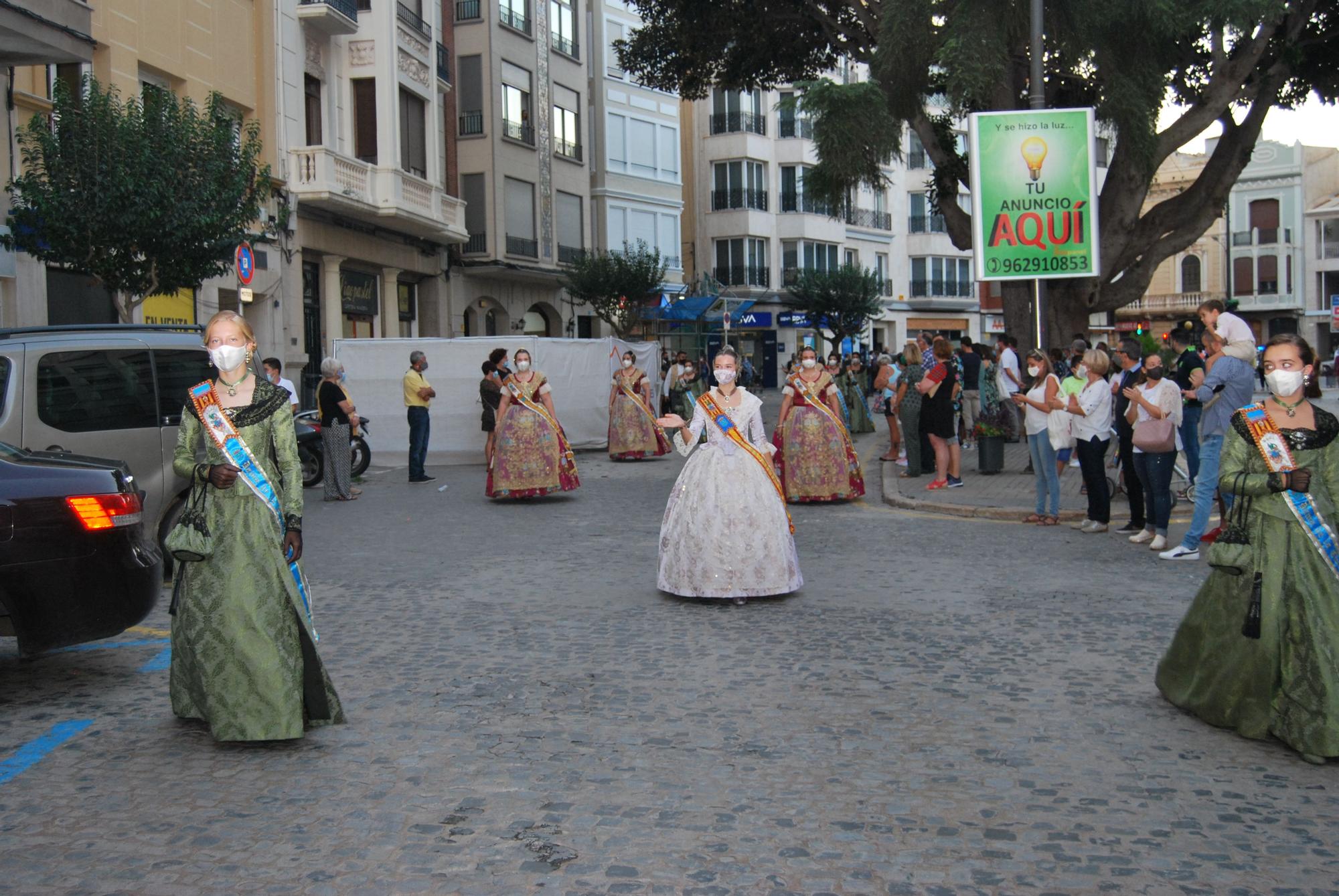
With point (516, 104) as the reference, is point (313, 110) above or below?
below

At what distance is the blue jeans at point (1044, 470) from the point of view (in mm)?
12695

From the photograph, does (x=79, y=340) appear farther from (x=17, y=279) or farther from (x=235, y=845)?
(x=17, y=279)

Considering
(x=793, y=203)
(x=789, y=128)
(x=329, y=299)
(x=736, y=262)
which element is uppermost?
(x=789, y=128)

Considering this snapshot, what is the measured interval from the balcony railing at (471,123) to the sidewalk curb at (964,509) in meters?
24.4

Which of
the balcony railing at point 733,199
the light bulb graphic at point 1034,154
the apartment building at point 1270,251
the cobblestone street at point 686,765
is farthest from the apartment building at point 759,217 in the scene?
the cobblestone street at point 686,765

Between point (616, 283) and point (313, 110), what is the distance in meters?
13.9

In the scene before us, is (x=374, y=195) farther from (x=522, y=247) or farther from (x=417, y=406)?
(x=417, y=406)

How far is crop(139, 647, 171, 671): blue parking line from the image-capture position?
280 inches

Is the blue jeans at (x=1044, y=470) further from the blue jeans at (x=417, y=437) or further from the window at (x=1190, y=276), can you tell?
the window at (x=1190, y=276)

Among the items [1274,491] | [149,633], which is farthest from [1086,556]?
[149,633]

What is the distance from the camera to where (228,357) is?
5.64 m

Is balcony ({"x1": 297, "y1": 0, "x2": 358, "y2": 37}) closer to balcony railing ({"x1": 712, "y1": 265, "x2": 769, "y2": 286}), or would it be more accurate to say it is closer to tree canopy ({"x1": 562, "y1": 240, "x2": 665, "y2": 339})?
tree canopy ({"x1": 562, "y1": 240, "x2": 665, "y2": 339})

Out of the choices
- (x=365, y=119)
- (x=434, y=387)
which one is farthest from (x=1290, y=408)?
(x=365, y=119)

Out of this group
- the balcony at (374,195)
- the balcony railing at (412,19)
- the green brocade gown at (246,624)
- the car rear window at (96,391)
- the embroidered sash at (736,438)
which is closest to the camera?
the green brocade gown at (246,624)
